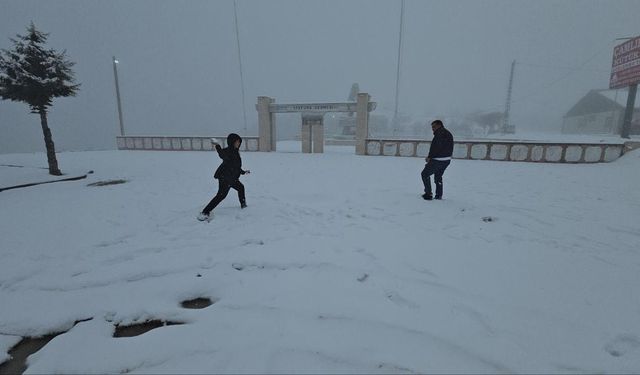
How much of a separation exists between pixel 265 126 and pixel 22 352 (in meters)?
19.6

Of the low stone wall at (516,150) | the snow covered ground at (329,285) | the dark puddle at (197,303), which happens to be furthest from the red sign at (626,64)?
the dark puddle at (197,303)

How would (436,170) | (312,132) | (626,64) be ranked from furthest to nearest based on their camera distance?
(626,64)
(312,132)
(436,170)

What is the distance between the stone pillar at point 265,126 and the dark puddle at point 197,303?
1889 centimetres

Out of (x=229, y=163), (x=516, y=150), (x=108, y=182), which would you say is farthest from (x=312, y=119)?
(x=229, y=163)

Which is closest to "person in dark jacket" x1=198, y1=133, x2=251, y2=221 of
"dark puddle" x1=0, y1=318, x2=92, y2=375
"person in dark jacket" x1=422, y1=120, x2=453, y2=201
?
"dark puddle" x1=0, y1=318, x2=92, y2=375

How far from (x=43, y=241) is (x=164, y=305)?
3.37 meters

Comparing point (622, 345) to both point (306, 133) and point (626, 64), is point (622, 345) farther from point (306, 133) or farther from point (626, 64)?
point (626, 64)

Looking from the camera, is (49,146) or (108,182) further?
(49,146)

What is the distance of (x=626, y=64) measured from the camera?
22.8 meters

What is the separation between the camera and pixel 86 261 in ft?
13.1

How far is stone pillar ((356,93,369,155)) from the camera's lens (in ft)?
61.7

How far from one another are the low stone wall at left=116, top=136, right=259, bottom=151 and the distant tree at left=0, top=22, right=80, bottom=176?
38.7 feet

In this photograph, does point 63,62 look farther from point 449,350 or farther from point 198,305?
point 449,350

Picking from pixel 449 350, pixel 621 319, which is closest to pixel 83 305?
pixel 449 350
